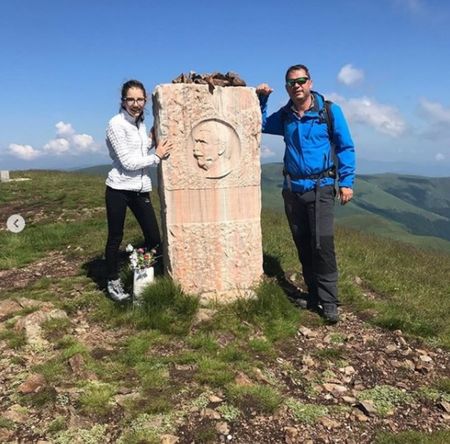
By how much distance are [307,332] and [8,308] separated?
4418mm

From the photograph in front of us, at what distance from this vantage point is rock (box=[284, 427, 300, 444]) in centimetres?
433

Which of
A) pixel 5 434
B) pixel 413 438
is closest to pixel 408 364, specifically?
pixel 413 438

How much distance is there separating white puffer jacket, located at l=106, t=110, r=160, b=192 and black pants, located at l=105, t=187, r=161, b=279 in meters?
0.17

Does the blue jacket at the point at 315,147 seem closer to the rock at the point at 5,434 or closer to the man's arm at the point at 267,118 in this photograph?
the man's arm at the point at 267,118

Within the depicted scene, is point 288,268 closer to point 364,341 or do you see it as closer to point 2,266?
point 364,341

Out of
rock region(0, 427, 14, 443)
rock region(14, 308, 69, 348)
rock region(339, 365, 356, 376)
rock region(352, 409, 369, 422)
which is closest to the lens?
rock region(0, 427, 14, 443)

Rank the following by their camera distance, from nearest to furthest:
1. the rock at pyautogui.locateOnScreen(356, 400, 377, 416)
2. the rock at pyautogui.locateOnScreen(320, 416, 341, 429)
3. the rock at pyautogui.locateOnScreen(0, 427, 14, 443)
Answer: the rock at pyautogui.locateOnScreen(0, 427, 14, 443) → the rock at pyautogui.locateOnScreen(320, 416, 341, 429) → the rock at pyautogui.locateOnScreen(356, 400, 377, 416)

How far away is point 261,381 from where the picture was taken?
5289 millimetres

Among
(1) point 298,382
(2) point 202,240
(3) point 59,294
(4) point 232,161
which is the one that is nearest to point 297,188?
(4) point 232,161

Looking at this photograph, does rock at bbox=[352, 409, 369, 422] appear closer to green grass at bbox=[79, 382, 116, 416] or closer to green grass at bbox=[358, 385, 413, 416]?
green grass at bbox=[358, 385, 413, 416]

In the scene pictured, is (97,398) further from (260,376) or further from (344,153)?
(344,153)

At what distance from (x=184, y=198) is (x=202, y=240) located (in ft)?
2.25

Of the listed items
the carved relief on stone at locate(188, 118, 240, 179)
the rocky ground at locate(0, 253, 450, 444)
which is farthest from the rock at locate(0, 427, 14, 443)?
the carved relief on stone at locate(188, 118, 240, 179)

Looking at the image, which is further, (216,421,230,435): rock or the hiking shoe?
the hiking shoe
